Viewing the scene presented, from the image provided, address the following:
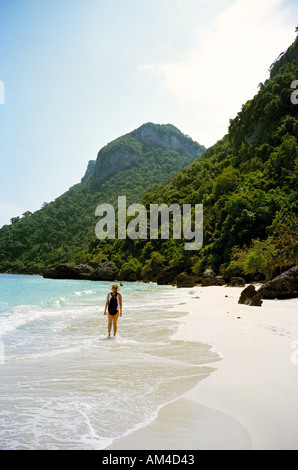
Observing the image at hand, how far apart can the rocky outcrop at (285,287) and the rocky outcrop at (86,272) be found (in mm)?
59591

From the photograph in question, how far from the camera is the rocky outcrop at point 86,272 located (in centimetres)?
7319

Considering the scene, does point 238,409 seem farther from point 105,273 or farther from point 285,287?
point 105,273

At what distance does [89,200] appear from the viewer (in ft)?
480

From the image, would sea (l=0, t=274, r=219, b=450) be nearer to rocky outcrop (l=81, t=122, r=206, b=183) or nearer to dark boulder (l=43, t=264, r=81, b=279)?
dark boulder (l=43, t=264, r=81, b=279)

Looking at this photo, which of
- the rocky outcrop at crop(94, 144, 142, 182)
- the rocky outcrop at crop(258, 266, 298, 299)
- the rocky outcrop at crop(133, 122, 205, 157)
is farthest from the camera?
the rocky outcrop at crop(133, 122, 205, 157)

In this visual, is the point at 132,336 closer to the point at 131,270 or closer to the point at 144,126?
the point at 131,270

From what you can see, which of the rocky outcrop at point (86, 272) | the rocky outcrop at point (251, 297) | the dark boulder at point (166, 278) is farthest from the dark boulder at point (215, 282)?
the rocky outcrop at point (86, 272)

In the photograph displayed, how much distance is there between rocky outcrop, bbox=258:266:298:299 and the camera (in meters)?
15.3

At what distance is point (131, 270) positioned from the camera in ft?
237

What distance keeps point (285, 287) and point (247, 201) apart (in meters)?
30.3

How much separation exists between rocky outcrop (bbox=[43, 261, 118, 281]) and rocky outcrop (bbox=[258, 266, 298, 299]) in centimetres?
5959

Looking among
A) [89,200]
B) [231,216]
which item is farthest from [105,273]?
[89,200]

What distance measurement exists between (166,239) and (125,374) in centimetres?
7123

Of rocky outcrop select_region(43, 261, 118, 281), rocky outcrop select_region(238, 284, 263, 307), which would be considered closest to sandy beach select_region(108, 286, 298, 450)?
rocky outcrop select_region(238, 284, 263, 307)
